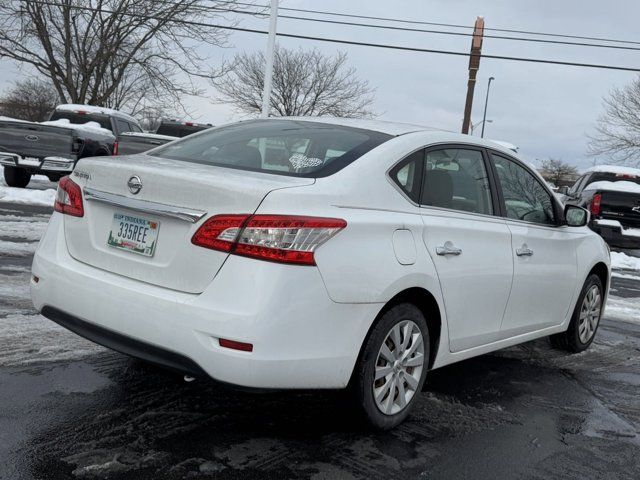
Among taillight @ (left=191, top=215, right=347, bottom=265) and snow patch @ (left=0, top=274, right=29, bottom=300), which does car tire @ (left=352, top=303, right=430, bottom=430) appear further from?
snow patch @ (left=0, top=274, right=29, bottom=300)

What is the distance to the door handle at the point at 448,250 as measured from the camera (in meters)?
3.49

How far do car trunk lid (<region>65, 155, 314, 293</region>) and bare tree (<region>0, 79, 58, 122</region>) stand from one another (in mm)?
64892

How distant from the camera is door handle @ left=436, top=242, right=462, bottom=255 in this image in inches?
138

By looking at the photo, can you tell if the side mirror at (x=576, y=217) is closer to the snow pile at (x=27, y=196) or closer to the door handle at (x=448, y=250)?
the door handle at (x=448, y=250)

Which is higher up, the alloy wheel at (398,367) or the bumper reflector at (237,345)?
the bumper reflector at (237,345)

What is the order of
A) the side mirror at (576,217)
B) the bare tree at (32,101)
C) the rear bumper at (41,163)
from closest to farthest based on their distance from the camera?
1. the side mirror at (576,217)
2. the rear bumper at (41,163)
3. the bare tree at (32,101)

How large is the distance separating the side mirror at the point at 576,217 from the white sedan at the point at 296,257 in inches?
33.7

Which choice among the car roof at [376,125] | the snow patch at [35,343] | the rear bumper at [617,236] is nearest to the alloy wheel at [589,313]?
the car roof at [376,125]

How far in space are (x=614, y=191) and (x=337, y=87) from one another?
1066 inches

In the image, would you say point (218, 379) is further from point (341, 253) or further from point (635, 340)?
point (635, 340)

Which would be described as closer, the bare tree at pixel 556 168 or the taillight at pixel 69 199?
the taillight at pixel 69 199

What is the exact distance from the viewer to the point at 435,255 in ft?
11.4

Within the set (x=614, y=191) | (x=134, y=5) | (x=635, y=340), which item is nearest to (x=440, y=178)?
(x=635, y=340)

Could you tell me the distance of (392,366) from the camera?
334 cm
